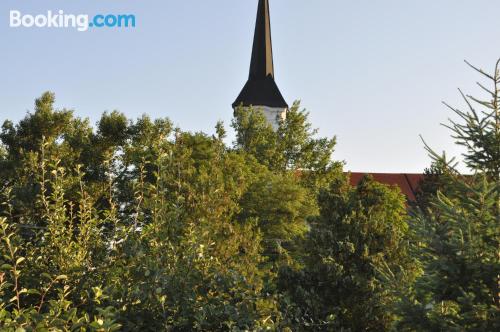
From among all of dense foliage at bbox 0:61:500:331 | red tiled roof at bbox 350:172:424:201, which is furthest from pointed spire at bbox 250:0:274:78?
dense foliage at bbox 0:61:500:331

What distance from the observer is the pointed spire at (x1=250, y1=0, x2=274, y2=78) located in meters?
62.1

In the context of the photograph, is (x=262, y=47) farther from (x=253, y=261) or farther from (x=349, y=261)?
(x=349, y=261)

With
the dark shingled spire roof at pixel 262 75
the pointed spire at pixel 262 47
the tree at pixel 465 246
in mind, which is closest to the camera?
the tree at pixel 465 246

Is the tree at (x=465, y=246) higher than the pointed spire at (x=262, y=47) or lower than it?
lower

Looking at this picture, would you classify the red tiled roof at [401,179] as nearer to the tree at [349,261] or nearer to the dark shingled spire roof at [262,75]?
the dark shingled spire roof at [262,75]

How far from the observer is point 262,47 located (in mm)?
63344

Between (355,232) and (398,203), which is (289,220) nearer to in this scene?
(398,203)

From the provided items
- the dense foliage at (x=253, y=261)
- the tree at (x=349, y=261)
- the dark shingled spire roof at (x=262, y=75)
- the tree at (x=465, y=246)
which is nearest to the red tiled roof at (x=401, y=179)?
the dark shingled spire roof at (x=262, y=75)

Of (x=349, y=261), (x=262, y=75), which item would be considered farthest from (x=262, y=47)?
(x=349, y=261)

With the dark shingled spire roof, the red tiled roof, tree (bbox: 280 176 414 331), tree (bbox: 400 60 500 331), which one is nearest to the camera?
tree (bbox: 400 60 500 331)

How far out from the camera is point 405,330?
600cm

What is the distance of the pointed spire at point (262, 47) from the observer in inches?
2446

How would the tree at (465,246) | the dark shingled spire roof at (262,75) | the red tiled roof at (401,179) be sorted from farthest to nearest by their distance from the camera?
the red tiled roof at (401,179) < the dark shingled spire roof at (262,75) < the tree at (465,246)

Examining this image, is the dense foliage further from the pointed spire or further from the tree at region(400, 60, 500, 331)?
the pointed spire
